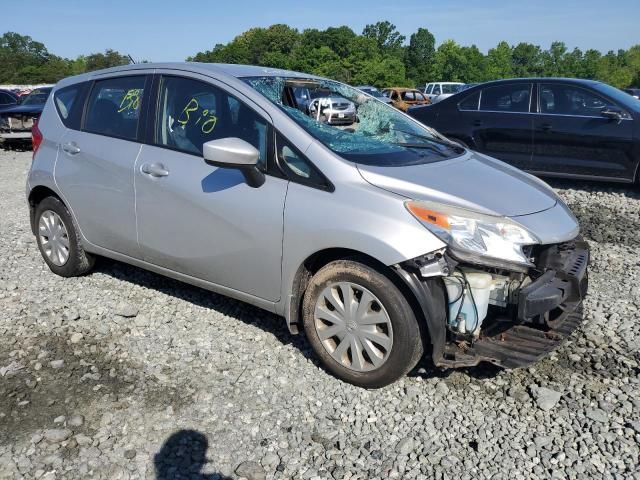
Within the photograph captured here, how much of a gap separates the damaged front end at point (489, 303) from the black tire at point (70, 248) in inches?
117

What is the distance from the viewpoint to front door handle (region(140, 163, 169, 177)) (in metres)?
3.87

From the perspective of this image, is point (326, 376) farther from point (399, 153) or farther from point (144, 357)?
point (399, 153)

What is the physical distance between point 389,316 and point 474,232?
61cm

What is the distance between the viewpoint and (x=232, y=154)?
10.6 ft

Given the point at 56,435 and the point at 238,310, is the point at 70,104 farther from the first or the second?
the point at 56,435

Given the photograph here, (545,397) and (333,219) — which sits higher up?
(333,219)

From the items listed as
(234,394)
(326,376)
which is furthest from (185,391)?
(326,376)

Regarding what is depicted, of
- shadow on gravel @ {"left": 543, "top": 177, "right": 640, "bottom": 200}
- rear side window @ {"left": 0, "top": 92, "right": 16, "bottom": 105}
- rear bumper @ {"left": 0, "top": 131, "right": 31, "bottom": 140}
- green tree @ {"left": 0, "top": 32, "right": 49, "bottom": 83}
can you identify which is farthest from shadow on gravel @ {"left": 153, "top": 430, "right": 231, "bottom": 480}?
green tree @ {"left": 0, "top": 32, "right": 49, "bottom": 83}

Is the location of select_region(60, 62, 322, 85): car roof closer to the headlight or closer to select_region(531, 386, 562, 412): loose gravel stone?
the headlight

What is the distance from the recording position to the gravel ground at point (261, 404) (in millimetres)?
2721

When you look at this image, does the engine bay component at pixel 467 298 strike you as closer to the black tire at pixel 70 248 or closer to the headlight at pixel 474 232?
the headlight at pixel 474 232

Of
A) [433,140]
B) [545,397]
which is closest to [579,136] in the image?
[433,140]

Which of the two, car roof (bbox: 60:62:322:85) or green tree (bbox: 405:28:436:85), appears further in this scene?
green tree (bbox: 405:28:436:85)

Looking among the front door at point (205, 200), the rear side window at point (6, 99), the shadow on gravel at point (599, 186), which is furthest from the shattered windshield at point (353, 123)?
the rear side window at point (6, 99)
